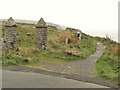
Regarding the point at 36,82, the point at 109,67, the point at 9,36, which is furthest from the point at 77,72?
the point at 9,36

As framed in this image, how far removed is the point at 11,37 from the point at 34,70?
11054 mm

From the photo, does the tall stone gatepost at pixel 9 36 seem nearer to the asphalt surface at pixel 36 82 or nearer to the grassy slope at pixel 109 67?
the grassy slope at pixel 109 67

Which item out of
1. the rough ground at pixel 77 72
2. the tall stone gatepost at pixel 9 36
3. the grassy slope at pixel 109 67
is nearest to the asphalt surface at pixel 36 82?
the rough ground at pixel 77 72

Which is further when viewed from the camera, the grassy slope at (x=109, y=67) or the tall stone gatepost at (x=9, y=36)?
the tall stone gatepost at (x=9, y=36)

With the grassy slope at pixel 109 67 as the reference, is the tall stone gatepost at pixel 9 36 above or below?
above

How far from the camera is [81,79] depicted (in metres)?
18.9

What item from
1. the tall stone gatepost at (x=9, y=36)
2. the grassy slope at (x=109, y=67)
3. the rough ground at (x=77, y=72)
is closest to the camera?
the rough ground at (x=77, y=72)

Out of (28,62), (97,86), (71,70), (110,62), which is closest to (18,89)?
(97,86)

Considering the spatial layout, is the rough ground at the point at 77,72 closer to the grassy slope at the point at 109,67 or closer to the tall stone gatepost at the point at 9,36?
the grassy slope at the point at 109,67

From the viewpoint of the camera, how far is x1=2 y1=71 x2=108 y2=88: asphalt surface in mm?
16234

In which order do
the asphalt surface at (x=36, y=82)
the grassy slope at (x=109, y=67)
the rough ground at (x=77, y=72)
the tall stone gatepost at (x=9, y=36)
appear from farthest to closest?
the tall stone gatepost at (x=9, y=36) < the grassy slope at (x=109, y=67) < the rough ground at (x=77, y=72) < the asphalt surface at (x=36, y=82)

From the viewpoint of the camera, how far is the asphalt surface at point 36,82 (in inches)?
639

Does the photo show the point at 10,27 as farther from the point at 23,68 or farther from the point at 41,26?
the point at 23,68

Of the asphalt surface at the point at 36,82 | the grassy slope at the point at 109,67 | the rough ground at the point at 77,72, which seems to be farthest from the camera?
the grassy slope at the point at 109,67
